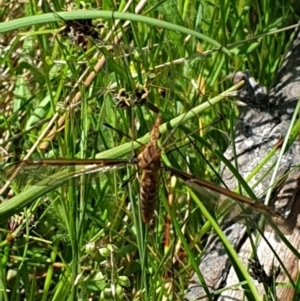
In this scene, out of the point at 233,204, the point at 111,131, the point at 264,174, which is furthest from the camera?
the point at 111,131

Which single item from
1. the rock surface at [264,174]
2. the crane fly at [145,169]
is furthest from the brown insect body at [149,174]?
the rock surface at [264,174]

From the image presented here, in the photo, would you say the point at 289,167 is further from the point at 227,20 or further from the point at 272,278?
the point at 227,20

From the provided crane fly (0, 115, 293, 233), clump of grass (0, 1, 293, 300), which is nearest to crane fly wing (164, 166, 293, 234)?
crane fly (0, 115, 293, 233)

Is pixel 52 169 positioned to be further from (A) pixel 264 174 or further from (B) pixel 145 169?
(A) pixel 264 174

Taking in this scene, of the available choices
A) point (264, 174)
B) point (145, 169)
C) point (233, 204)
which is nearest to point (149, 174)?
point (145, 169)

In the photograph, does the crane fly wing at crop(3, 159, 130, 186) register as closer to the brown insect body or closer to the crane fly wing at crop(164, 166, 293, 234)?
the brown insect body

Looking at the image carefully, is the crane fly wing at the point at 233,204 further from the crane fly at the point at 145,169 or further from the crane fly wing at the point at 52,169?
the crane fly wing at the point at 52,169

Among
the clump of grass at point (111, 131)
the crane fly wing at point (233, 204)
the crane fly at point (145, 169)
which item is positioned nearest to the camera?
the crane fly wing at point (233, 204)
